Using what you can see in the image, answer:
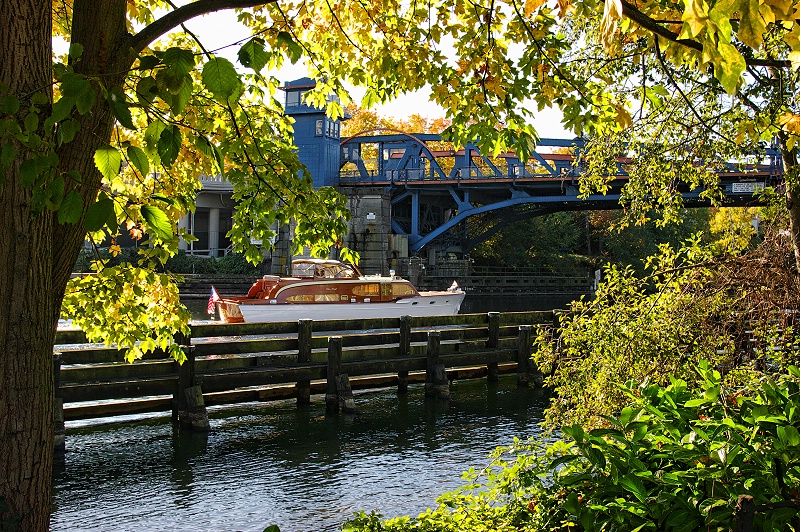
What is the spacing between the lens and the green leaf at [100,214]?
9.61ft

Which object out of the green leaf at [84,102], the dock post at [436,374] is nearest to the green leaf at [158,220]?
the green leaf at [84,102]

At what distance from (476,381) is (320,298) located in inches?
441

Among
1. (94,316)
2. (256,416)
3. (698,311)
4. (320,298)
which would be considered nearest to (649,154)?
(698,311)

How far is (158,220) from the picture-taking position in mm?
3111

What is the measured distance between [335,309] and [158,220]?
27.3 meters

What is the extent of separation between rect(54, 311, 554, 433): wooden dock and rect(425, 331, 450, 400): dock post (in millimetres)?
21

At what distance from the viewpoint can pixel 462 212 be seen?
47.1 meters

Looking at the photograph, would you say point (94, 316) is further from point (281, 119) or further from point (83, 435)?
point (83, 435)

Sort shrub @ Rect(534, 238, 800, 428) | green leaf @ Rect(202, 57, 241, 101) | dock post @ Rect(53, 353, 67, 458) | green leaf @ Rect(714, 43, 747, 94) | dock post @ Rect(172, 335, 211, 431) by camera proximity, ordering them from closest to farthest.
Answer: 1. green leaf @ Rect(714, 43, 747, 94)
2. green leaf @ Rect(202, 57, 241, 101)
3. shrub @ Rect(534, 238, 800, 428)
4. dock post @ Rect(53, 353, 67, 458)
5. dock post @ Rect(172, 335, 211, 431)

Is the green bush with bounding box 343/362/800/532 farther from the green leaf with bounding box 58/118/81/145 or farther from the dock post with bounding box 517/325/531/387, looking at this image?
the dock post with bounding box 517/325/531/387

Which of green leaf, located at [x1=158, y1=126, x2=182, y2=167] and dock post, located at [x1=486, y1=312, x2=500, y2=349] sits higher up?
green leaf, located at [x1=158, y1=126, x2=182, y2=167]

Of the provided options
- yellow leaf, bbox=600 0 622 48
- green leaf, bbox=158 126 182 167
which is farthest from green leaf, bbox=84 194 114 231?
yellow leaf, bbox=600 0 622 48

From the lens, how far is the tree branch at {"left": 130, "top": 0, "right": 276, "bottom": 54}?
438 cm

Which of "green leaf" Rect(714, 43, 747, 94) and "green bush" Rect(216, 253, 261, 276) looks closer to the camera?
"green leaf" Rect(714, 43, 747, 94)
